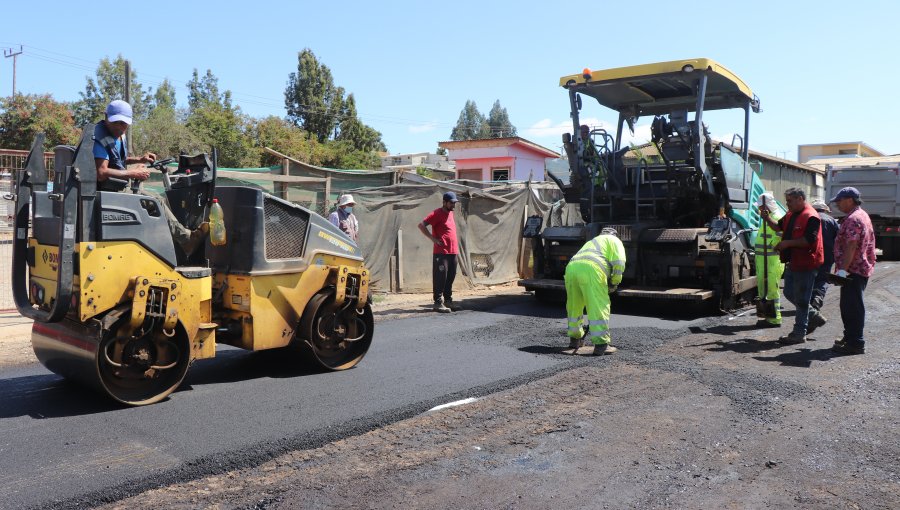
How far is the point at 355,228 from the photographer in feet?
32.7

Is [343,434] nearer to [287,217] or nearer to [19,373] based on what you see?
[287,217]

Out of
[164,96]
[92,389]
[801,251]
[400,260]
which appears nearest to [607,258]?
[801,251]

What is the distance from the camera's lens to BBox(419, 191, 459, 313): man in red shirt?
9828 mm

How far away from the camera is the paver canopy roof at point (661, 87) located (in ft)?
30.0

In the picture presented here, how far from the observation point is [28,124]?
32000 mm

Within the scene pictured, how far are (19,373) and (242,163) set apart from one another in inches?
1207

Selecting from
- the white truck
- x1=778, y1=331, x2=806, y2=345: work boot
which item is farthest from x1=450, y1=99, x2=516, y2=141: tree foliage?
x1=778, y1=331, x2=806, y2=345: work boot

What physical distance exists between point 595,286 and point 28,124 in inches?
1296

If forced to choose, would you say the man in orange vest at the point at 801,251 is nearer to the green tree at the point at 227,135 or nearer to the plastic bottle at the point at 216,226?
the plastic bottle at the point at 216,226

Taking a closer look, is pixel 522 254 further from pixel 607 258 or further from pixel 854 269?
pixel 854 269

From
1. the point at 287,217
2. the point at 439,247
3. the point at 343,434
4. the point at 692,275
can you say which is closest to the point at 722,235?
the point at 692,275

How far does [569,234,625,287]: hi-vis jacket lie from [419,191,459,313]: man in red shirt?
3.20 meters

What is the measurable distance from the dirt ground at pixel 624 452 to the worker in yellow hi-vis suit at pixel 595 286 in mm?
561

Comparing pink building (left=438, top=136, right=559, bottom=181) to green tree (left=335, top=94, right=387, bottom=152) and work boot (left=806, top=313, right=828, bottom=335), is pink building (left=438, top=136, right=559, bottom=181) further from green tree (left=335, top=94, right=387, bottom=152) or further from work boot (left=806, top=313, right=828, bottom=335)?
work boot (left=806, top=313, right=828, bottom=335)
